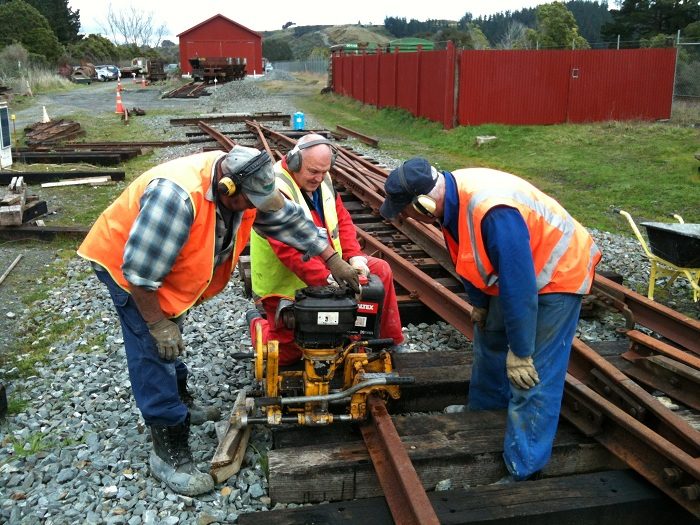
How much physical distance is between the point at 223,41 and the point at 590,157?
169 feet

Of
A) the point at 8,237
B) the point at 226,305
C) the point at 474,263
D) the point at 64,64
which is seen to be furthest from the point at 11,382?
the point at 64,64

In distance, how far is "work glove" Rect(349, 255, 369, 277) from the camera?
4.25 meters

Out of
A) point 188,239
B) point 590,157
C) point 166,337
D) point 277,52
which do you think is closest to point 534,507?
point 166,337

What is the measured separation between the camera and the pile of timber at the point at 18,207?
8062 millimetres

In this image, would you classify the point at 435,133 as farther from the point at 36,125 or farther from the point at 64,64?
the point at 64,64

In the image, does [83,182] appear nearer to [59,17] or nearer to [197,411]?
[197,411]

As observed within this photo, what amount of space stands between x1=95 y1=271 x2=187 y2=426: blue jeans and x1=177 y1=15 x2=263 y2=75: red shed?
58732mm

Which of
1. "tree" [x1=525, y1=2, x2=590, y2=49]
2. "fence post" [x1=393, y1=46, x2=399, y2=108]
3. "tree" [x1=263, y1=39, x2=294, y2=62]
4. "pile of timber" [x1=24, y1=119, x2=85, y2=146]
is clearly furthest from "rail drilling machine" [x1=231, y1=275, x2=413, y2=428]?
"tree" [x1=263, y1=39, x2=294, y2=62]

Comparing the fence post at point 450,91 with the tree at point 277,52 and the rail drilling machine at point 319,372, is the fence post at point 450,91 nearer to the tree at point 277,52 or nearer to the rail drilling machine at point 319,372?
the rail drilling machine at point 319,372

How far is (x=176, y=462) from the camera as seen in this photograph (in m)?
3.35

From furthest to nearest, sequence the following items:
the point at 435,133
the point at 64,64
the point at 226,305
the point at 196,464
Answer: the point at 64,64 < the point at 435,133 < the point at 226,305 < the point at 196,464

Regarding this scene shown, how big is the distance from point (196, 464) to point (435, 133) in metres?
16.4

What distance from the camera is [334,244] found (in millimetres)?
4312

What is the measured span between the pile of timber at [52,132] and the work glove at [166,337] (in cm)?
1479
